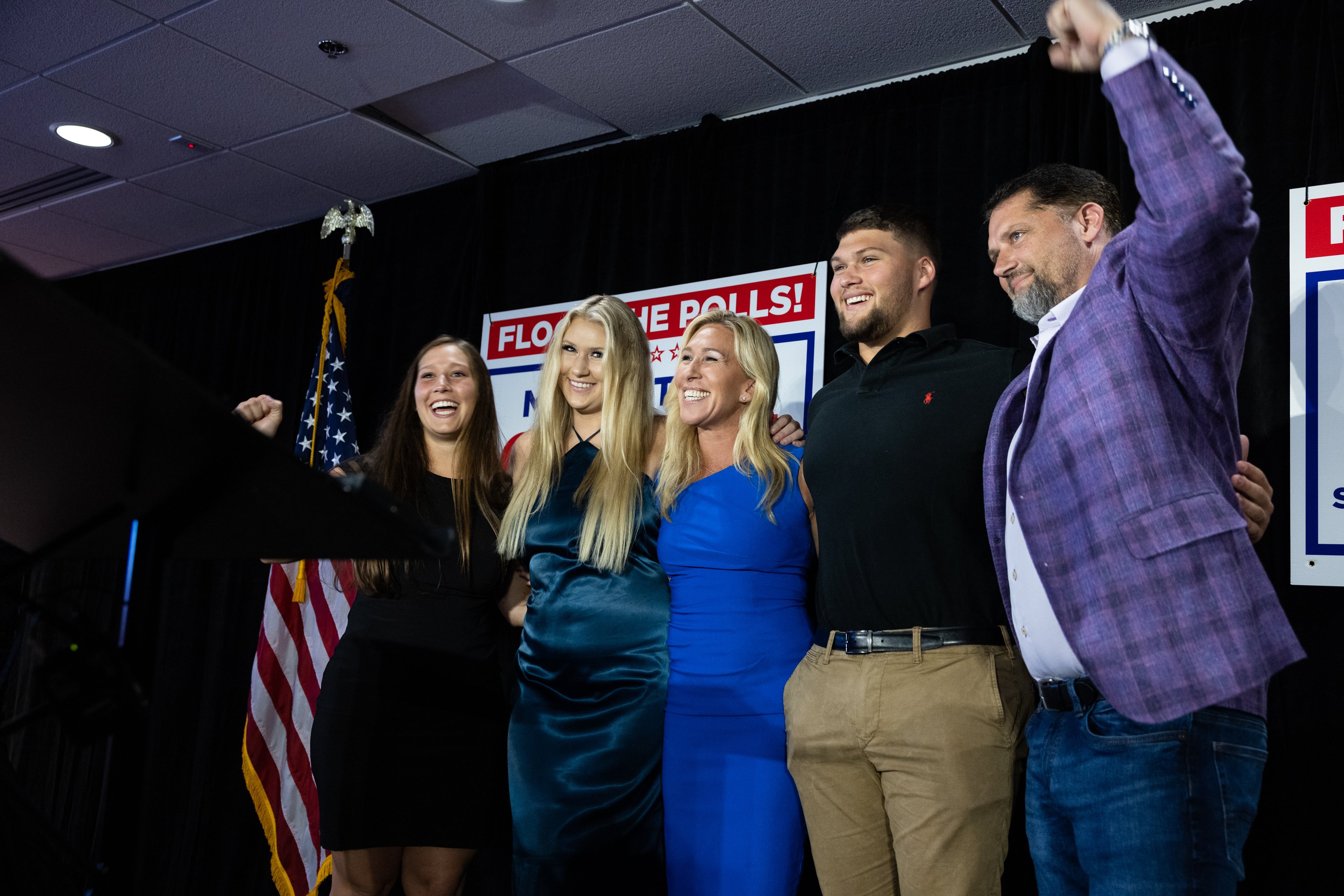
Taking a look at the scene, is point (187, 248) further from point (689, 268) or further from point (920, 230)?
point (920, 230)

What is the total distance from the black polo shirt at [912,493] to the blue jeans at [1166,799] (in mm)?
476

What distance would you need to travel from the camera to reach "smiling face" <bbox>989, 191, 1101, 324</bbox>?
2045mm

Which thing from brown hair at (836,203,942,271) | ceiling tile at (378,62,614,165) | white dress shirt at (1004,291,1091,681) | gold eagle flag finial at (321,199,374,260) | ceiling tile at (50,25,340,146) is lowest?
white dress shirt at (1004,291,1091,681)

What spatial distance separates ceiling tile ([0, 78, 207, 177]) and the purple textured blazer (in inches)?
157

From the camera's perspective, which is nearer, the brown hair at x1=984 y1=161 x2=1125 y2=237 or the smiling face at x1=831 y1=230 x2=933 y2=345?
the brown hair at x1=984 y1=161 x2=1125 y2=237

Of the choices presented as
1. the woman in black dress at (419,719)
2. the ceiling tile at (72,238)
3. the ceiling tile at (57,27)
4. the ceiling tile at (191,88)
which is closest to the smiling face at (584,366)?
the woman in black dress at (419,719)

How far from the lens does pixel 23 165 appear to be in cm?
468

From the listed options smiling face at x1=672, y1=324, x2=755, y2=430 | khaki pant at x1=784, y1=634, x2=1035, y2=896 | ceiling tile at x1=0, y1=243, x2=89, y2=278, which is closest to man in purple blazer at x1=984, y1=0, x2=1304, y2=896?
khaki pant at x1=784, y1=634, x2=1035, y2=896

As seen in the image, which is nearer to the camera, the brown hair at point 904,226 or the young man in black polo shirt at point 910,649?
the young man in black polo shirt at point 910,649

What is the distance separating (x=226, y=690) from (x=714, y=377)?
3.49 meters

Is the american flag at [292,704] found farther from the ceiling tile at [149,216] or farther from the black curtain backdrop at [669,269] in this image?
the ceiling tile at [149,216]

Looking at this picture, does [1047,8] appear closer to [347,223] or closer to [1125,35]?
[1125,35]

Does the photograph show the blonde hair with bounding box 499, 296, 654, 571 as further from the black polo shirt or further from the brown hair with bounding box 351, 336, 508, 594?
the black polo shirt

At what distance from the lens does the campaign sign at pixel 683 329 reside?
344 cm
